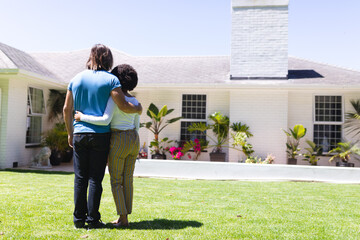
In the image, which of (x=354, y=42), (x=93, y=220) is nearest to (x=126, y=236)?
(x=93, y=220)

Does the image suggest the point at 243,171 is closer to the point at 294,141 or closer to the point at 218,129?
the point at 218,129

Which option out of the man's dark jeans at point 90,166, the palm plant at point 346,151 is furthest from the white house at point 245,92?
the man's dark jeans at point 90,166

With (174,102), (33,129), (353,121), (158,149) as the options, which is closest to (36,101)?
(33,129)

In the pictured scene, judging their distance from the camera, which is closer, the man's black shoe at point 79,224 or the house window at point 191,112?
the man's black shoe at point 79,224

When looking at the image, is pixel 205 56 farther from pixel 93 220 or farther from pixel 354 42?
pixel 93 220

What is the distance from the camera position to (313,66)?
13281mm

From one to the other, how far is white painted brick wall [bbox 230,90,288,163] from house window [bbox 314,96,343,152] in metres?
1.32

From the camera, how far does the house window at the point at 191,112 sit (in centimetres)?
1202

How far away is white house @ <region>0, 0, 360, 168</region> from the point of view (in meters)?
10.7

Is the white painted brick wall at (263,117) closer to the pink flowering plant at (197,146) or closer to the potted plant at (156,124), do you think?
the pink flowering plant at (197,146)

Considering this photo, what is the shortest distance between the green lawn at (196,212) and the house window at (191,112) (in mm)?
4447

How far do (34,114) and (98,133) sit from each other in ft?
30.4

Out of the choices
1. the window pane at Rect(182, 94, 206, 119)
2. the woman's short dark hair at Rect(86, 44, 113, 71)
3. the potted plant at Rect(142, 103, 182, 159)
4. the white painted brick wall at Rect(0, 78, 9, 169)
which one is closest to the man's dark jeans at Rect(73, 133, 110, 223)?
the woman's short dark hair at Rect(86, 44, 113, 71)

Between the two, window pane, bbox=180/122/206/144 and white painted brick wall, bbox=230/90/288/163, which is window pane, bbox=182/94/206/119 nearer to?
window pane, bbox=180/122/206/144
